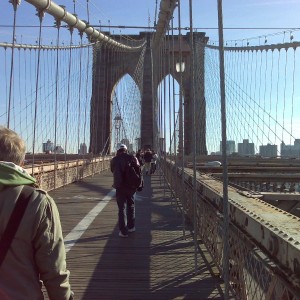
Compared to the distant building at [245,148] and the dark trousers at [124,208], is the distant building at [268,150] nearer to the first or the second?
the distant building at [245,148]

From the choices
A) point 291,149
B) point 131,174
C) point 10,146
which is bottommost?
point 131,174

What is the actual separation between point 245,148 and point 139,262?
17429 mm

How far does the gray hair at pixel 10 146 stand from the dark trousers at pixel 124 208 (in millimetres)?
3992

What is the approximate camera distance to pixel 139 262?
14.2 feet

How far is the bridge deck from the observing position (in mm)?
3467

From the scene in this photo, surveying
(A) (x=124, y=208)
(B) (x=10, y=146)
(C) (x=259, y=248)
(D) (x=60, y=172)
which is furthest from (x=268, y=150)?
(B) (x=10, y=146)

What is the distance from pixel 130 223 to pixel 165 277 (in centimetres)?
210

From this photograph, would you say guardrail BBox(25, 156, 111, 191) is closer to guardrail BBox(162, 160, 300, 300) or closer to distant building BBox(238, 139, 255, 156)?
guardrail BBox(162, 160, 300, 300)

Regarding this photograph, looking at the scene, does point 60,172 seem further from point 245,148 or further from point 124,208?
point 245,148

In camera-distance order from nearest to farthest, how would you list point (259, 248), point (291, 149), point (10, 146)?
point (10, 146) → point (259, 248) → point (291, 149)

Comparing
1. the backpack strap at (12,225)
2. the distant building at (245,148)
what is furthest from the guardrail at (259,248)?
the distant building at (245,148)

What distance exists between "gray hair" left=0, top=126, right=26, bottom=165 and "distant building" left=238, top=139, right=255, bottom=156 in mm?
19599

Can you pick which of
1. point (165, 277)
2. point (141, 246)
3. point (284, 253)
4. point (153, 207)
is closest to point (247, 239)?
point (284, 253)

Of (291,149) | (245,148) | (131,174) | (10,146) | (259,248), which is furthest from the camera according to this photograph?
(245,148)
